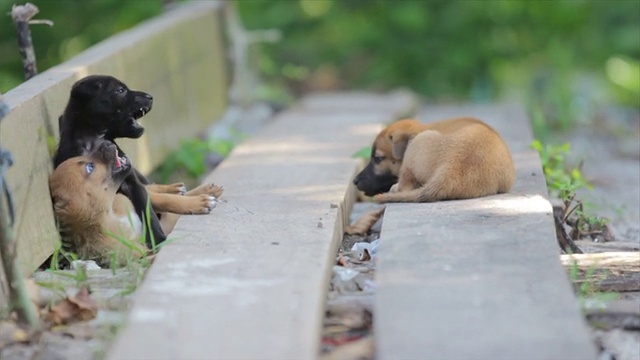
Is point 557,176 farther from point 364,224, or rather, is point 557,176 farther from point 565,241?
point 364,224

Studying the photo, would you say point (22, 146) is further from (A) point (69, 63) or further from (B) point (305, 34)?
(B) point (305, 34)

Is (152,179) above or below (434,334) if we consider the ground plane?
below

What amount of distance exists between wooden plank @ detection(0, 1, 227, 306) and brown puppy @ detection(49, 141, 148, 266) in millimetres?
87

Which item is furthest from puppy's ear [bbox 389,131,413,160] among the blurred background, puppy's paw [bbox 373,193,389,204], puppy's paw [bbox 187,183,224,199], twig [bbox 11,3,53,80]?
the blurred background

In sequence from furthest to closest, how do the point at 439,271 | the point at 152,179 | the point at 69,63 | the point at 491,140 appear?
the point at 152,179 < the point at 69,63 < the point at 491,140 < the point at 439,271

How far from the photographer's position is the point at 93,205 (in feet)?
19.4

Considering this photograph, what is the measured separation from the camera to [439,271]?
5.00m

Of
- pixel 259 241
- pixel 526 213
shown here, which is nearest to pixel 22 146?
pixel 259 241

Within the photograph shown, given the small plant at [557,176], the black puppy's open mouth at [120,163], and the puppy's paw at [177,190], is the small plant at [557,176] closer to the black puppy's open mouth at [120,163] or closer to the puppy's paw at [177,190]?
the puppy's paw at [177,190]

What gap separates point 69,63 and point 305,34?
718 cm

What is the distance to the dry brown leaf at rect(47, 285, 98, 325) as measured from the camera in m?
4.95

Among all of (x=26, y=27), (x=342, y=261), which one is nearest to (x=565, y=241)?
(x=342, y=261)

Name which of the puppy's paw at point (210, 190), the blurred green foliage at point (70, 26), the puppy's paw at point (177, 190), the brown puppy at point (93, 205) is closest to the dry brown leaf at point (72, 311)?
the brown puppy at point (93, 205)

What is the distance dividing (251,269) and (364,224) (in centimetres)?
174
